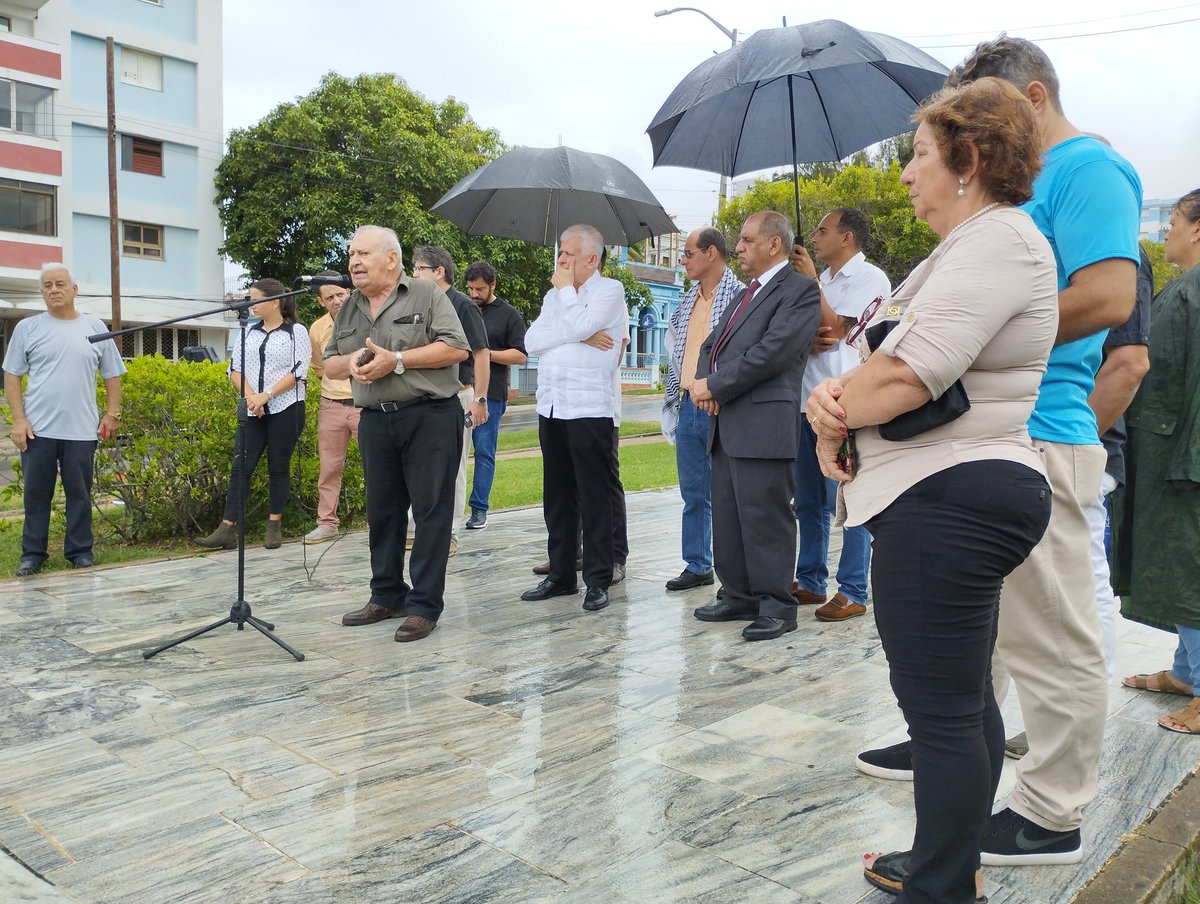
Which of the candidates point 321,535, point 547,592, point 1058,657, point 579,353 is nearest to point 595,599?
point 547,592

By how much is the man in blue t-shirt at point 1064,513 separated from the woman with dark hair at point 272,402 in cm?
568

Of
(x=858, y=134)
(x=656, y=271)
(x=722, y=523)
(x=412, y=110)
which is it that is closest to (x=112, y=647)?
(x=722, y=523)

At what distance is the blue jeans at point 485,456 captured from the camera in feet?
27.6

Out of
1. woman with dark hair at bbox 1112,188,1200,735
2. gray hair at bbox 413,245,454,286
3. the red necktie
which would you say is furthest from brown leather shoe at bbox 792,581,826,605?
gray hair at bbox 413,245,454,286

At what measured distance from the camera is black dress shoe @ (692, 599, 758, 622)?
5355 millimetres

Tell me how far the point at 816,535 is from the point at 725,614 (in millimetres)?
833

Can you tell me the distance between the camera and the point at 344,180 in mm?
31297

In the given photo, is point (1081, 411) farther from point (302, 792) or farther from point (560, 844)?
point (302, 792)

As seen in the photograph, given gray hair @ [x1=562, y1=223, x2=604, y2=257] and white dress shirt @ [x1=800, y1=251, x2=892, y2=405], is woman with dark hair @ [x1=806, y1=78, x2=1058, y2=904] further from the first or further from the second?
gray hair @ [x1=562, y1=223, x2=604, y2=257]

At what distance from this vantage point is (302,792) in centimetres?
315

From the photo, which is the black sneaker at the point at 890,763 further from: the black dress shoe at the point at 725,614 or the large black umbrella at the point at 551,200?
the large black umbrella at the point at 551,200

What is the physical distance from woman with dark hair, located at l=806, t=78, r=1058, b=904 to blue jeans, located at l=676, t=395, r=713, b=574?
12.6 ft

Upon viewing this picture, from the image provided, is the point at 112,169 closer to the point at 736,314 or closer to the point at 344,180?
the point at 344,180

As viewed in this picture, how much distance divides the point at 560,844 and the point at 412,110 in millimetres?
32813
